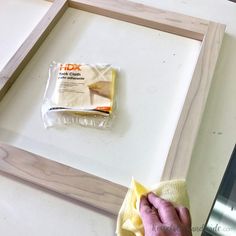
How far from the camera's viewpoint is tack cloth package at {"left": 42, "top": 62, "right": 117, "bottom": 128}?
28.5 inches

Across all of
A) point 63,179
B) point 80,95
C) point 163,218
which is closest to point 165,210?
point 163,218

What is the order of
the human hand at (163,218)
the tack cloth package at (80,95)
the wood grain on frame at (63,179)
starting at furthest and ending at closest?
the tack cloth package at (80,95)
the wood grain on frame at (63,179)
the human hand at (163,218)

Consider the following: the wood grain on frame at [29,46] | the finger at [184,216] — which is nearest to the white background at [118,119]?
the wood grain on frame at [29,46]

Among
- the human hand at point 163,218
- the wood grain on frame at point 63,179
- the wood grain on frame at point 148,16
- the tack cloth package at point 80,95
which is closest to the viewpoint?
the human hand at point 163,218

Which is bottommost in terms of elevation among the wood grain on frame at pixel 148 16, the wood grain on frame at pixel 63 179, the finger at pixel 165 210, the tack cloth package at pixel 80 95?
the wood grain on frame at pixel 63 179

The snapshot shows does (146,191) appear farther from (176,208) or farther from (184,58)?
(184,58)

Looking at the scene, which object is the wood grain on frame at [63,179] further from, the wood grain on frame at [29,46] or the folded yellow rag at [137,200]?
the wood grain on frame at [29,46]

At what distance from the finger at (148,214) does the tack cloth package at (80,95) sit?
213 millimetres

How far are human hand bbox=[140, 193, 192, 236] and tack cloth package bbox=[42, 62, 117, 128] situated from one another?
224 mm

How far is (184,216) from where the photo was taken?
509 millimetres

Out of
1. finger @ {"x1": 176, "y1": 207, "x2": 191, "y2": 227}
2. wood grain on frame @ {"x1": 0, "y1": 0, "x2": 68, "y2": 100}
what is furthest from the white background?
finger @ {"x1": 176, "y1": 207, "x2": 191, "y2": 227}

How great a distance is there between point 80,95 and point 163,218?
0.33 m

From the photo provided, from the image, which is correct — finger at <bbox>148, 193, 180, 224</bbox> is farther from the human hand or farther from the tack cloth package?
Answer: the tack cloth package

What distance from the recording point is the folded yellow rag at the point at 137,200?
55 cm
